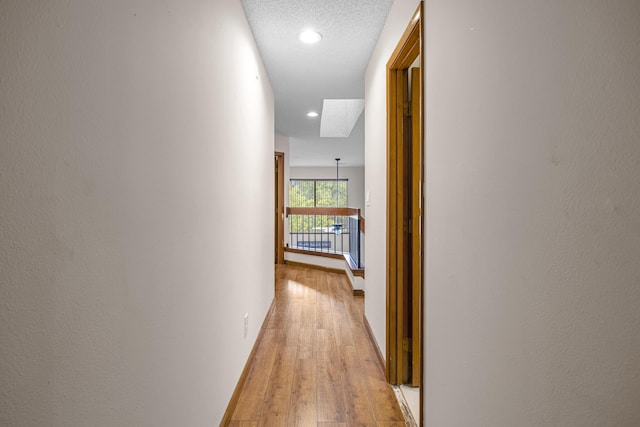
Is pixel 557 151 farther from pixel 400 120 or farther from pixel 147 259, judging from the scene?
pixel 400 120

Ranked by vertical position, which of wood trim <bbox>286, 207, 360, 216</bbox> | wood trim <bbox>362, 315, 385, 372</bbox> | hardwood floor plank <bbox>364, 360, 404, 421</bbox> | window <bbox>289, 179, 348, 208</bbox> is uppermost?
window <bbox>289, 179, 348, 208</bbox>

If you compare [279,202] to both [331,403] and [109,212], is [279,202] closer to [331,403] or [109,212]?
[331,403]

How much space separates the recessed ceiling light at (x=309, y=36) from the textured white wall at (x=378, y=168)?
47 cm

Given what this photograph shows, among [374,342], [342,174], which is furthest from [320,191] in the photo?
[374,342]

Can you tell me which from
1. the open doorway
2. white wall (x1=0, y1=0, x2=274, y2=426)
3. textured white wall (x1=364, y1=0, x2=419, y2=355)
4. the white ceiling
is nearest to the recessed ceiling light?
the white ceiling

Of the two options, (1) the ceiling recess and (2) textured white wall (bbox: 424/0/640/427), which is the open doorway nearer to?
(2) textured white wall (bbox: 424/0/640/427)

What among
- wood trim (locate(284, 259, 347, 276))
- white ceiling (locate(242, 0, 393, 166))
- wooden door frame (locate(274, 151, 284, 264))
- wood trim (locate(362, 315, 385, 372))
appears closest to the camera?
white ceiling (locate(242, 0, 393, 166))

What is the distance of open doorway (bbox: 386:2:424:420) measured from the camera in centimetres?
221

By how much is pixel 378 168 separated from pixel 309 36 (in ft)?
3.66

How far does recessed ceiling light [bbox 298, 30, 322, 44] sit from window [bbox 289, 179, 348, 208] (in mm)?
9179

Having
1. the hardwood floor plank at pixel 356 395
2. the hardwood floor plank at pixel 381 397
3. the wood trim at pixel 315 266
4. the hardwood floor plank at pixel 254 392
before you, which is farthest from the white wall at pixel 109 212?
the wood trim at pixel 315 266

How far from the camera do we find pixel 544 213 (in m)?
0.71

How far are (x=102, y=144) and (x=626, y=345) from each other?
1033mm

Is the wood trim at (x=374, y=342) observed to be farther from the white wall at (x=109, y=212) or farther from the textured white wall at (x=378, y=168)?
the white wall at (x=109, y=212)
